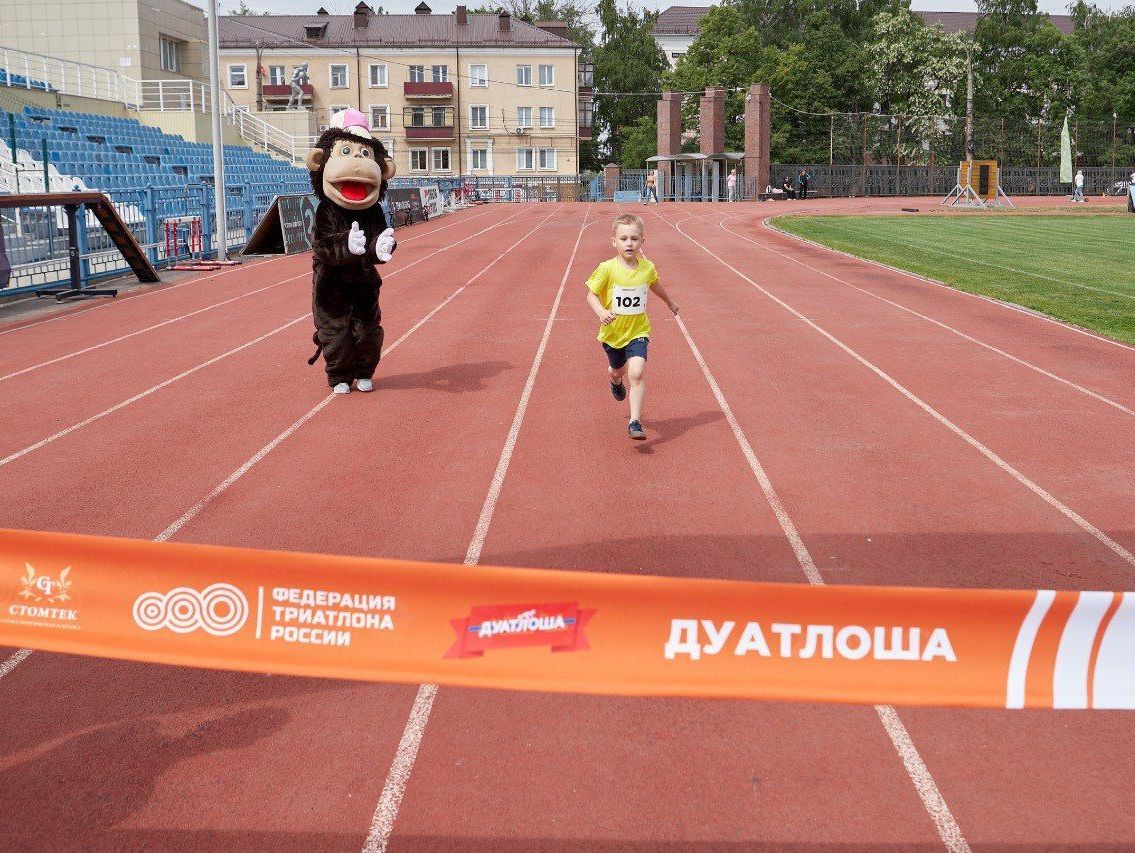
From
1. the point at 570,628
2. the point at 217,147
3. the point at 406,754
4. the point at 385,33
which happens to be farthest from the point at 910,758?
the point at 385,33

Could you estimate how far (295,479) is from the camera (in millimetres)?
8453

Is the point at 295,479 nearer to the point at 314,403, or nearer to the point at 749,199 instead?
the point at 314,403

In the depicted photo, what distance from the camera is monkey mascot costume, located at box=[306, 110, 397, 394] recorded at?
11.0 m

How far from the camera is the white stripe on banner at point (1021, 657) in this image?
3340mm

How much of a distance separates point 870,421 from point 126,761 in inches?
Result: 289

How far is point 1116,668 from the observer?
3.34 meters

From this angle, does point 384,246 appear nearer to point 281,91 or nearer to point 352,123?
point 352,123

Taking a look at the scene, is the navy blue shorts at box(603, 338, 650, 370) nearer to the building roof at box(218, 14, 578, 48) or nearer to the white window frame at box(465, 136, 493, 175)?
the building roof at box(218, 14, 578, 48)

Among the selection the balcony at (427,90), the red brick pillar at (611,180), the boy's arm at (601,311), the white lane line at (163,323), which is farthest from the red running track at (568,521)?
the balcony at (427,90)

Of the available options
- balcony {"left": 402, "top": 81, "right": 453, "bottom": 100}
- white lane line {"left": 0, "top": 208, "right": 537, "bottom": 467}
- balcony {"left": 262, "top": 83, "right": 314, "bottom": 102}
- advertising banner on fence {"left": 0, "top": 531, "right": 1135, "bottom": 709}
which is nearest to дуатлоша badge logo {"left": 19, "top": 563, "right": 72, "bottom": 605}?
advertising banner on fence {"left": 0, "top": 531, "right": 1135, "bottom": 709}

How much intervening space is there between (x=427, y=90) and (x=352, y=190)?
226ft

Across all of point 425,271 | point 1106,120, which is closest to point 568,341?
point 425,271

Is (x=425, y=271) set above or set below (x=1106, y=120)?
below

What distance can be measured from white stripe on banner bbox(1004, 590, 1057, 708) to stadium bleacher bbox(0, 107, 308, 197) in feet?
71.9
